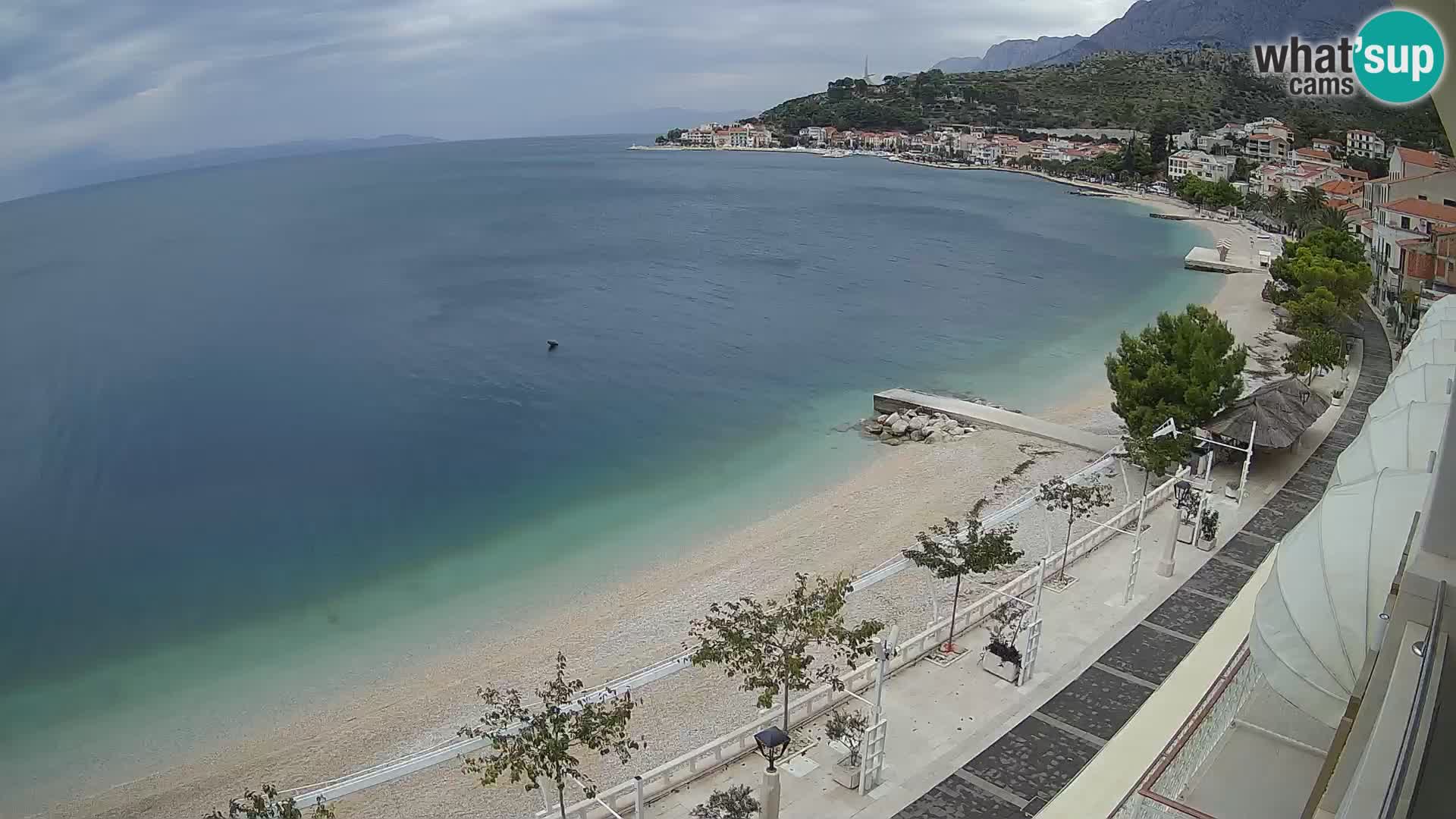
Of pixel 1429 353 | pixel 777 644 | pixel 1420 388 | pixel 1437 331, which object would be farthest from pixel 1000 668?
pixel 1437 331

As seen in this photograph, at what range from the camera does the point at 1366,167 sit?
2899 inches

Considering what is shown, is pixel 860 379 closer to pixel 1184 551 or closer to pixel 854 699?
pixel 1184 551

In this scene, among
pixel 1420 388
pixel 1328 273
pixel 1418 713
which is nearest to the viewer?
pixel 1418 713

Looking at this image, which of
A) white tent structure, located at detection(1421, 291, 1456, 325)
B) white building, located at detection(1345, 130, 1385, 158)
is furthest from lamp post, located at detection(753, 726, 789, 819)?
white building, located at detection(1345, 130, 1385, 158)

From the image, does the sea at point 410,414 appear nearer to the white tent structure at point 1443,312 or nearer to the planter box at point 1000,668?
the planter box at point 1000,668

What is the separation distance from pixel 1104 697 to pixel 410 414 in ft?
86.4

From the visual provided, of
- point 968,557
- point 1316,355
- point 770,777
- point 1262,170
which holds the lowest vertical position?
point 1316,355

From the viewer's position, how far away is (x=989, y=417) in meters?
27.3

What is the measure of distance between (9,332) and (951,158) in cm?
12468

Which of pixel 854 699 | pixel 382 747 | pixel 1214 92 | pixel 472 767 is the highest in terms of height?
pixel 1214 92

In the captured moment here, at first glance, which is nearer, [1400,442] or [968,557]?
[1400,442]

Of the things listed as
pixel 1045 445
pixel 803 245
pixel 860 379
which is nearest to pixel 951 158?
pixel 803 245

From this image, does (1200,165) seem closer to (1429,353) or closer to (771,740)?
(1429,353)

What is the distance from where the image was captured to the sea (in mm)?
18141
